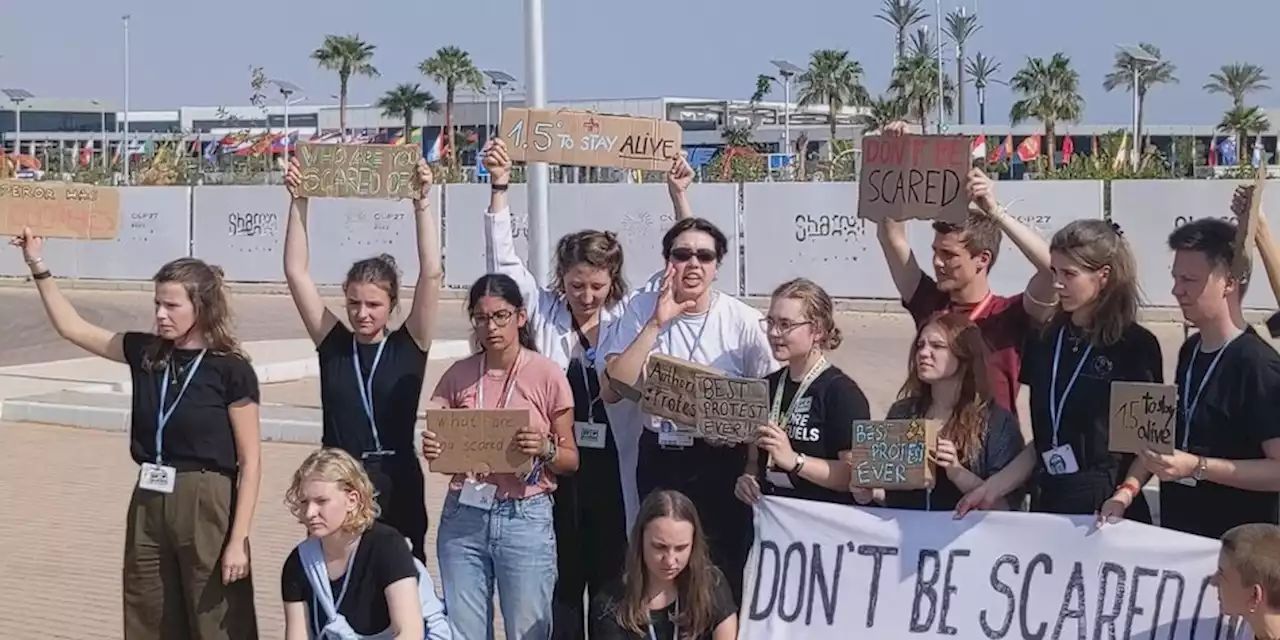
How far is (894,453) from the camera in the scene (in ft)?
15.7

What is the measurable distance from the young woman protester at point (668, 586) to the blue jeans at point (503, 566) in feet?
1.09

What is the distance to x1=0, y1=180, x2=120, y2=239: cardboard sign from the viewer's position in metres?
6.14

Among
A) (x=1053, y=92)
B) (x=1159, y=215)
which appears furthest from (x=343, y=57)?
(x=1159, y=215)

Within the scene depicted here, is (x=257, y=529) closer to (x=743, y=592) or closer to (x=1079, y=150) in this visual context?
(x=743, y=592)

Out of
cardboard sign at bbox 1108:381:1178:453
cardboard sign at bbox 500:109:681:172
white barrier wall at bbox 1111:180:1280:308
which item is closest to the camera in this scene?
cardboard sign at bbox 1108:381:1178:453

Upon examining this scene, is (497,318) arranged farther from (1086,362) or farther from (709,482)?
(1086,362)

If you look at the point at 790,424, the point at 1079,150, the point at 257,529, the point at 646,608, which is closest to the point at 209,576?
the point at 646,608

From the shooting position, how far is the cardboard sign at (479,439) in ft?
16.6

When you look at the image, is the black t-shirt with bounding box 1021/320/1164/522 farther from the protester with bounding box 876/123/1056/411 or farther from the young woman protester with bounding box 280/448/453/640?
the young woman protester with bounding box 280/448/453/640

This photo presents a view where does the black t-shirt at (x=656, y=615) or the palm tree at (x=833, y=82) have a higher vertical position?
the palm tree at (x=833, y=82)

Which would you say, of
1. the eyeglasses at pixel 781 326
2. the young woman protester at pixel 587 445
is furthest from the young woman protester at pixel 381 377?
the eyeglasses at pixel 781 326

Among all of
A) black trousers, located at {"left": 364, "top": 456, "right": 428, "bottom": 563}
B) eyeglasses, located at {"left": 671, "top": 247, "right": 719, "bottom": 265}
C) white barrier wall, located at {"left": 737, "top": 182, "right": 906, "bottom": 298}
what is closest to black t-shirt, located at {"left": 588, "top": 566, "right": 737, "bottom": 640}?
black trousers, located at {"left": 364, "top": 456, "right": 428, "bottom": 563}

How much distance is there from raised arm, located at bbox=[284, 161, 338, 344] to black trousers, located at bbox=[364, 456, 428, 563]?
1.73 feet

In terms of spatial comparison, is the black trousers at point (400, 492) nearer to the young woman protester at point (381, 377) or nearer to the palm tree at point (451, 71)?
the young woman protester at point (381, 377)
